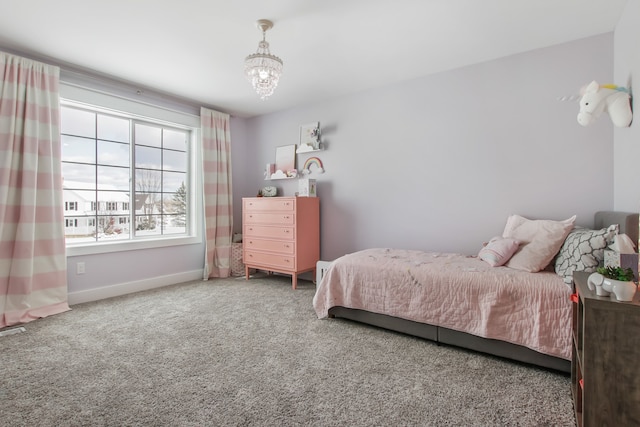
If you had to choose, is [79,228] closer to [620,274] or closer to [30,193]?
[30,193]

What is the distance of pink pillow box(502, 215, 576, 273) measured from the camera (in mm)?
2135

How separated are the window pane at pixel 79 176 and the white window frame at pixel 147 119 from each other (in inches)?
24.3

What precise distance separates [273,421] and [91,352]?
149 cm

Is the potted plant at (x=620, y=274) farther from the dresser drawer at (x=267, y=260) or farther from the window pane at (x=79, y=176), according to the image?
the window pane at (x=79, y=176)

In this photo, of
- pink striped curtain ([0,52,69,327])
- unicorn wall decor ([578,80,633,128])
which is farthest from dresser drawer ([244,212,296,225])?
unicorn wall decor ([578,80,633,128])

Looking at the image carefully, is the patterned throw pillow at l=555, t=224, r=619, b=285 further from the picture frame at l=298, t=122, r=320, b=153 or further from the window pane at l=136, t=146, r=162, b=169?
the window pane at l=136, t=146, r=162, b=169

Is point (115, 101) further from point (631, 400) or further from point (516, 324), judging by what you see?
point (631, 400)

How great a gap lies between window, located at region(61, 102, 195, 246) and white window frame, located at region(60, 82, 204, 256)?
0.04 m

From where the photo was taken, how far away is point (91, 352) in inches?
82.5

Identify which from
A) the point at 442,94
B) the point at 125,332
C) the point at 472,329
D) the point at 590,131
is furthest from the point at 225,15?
the point at 590,131

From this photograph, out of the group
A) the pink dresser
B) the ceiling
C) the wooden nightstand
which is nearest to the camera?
the wooden nightstand

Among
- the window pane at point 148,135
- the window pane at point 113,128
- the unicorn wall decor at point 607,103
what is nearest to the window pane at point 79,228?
the window pane at point 113,128

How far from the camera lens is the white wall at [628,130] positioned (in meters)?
1.87

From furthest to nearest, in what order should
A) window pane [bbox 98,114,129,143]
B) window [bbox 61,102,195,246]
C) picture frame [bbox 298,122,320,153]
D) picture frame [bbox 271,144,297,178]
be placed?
picture frame [bbox 271,144,297,178] < picture frame [bbox 298,122,320,153] < window pane [bbox 98,114,129,143] < window [bbox 61,102,195,246]
